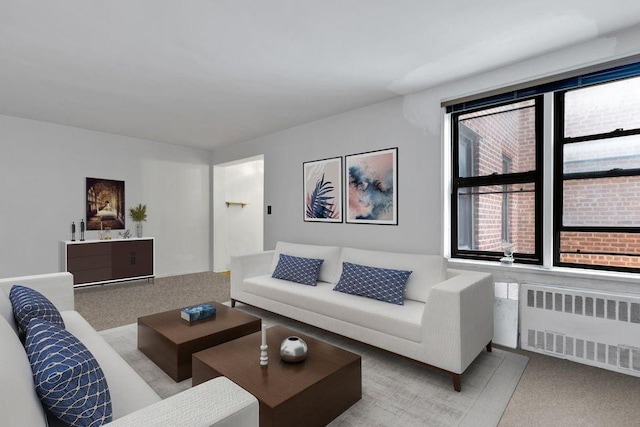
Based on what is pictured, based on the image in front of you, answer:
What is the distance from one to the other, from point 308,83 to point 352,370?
102 inches

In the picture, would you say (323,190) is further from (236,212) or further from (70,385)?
(70,385)

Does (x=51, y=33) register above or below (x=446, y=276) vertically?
above

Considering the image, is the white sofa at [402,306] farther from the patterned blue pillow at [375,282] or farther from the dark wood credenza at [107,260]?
the dark wood credenza at [107,260]

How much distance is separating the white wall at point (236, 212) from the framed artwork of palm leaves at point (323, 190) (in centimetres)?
227

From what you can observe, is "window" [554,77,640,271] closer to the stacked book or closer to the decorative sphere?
the decorative sphere

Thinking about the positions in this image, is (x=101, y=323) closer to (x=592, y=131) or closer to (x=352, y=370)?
(x=352, y=370)

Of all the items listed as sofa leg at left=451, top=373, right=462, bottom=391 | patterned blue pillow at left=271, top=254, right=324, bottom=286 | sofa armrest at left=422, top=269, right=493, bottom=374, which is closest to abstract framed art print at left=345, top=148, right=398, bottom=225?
patterned blue pillow at left=271, top=254, right=324, bottom=286

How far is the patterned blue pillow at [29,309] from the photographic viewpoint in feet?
5.44

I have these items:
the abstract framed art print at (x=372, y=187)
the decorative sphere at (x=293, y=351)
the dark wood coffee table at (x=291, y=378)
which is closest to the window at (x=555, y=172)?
the abstract framed art print at (x=372, y=187)

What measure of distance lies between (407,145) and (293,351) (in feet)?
8.15

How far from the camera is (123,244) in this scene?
16.7 feet

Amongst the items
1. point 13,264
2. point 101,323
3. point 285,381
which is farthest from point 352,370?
point 13,264

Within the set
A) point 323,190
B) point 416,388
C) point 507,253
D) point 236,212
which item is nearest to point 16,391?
point 416,388

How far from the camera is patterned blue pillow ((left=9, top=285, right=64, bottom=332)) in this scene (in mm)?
1658
